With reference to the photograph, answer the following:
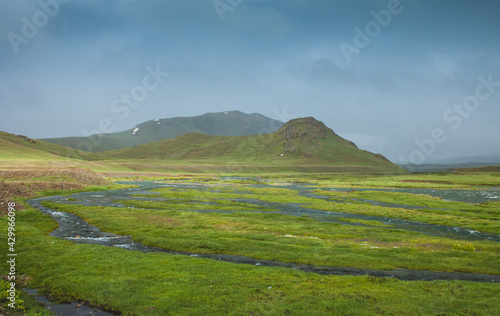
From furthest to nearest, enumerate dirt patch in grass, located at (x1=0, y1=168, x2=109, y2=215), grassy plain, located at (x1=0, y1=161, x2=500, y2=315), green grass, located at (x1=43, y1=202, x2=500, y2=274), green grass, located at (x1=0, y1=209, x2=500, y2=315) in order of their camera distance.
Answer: dirt patch in grass, located at (x1=0, y1=168, x2=109, y2=215), green grass, located at (x1=43, y1=202, x2=500, y2=274), grassy plain, located at (x1=0, y1=161, x2=500, y2=315), green grass, located at (x1=0, y1=209, x2=500, y2=315)

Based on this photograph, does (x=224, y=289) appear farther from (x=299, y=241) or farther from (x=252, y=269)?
(x=299, y=241)

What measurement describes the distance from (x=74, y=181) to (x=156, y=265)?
81.5 metres

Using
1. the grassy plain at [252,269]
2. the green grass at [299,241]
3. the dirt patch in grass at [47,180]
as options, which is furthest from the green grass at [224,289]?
the dirt patch in grass at [47,180]

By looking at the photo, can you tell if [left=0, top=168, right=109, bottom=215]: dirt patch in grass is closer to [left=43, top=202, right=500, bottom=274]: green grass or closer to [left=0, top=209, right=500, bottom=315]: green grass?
[left=43, top=202, right=500, bottom=274]: green grass

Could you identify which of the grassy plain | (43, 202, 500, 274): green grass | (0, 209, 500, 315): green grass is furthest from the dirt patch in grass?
(0, 209, 500, 315): green grass

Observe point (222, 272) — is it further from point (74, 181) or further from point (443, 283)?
point (74, 181)

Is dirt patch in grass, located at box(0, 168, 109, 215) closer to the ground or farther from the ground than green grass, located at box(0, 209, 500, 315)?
farther from the ground

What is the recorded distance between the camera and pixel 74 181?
291ft

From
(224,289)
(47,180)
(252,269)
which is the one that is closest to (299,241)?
(252,269)

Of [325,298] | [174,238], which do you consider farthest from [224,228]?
[325,298]

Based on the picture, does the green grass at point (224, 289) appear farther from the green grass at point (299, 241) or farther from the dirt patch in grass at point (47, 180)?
the dirt patch in grass at point (47, 180)

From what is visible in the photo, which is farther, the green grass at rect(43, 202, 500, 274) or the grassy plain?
the green grass at rect(43, 202, 500, 274)

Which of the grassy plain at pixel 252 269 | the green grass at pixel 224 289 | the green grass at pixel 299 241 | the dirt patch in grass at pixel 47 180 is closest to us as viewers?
the green grass at pixel 224 289

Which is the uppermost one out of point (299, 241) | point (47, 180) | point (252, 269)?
point (47, 180)
